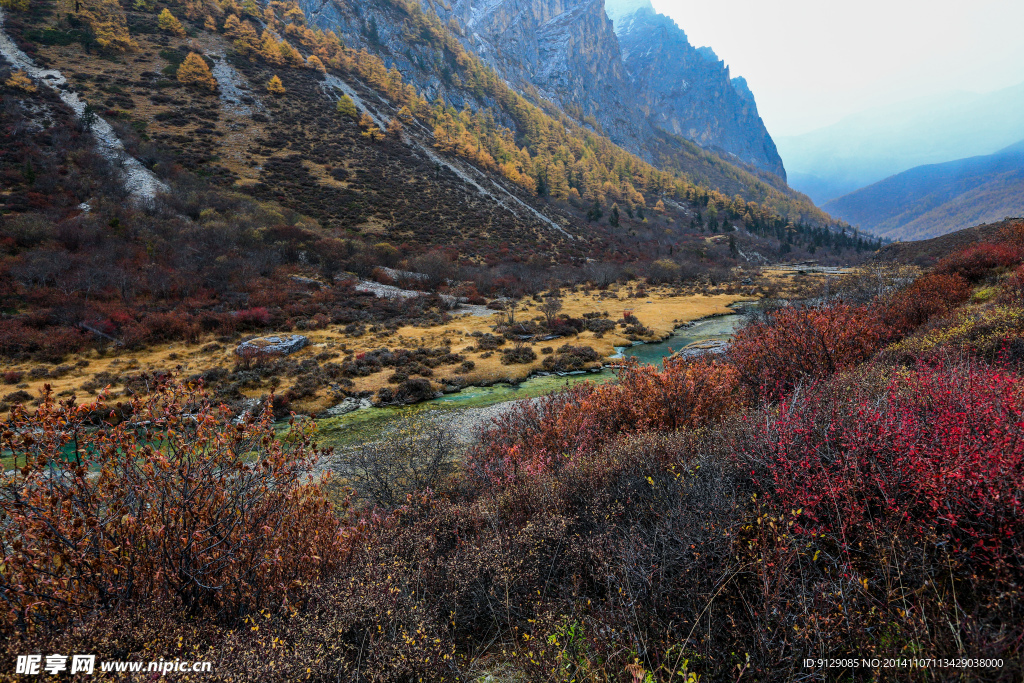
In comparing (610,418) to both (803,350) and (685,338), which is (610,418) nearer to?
(803,350)

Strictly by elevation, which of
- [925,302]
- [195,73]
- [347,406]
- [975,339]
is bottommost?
[347,406]

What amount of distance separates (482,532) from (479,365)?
1439cm

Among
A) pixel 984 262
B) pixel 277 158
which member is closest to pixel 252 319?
pixel 984 262

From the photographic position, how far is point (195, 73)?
60.8 m

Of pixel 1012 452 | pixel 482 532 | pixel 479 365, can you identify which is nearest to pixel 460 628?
pixel 482 532

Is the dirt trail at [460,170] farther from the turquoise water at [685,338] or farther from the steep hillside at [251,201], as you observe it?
the turquoise water at [685,338]

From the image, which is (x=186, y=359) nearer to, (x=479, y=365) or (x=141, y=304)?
(x=141, y=304)

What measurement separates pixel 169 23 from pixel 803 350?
350 ft

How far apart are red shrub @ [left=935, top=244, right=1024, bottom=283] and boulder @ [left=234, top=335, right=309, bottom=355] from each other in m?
29.1

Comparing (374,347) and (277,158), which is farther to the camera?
(277,158)

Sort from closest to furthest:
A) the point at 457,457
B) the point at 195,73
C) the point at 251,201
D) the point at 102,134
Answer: the point at 457,457 < the point at 251,201 < the point at 102,134 < the point at 195,73

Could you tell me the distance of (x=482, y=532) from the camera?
428 centimetres

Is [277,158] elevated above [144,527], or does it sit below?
above

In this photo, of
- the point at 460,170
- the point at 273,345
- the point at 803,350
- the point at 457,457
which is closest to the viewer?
the point at 803,350
